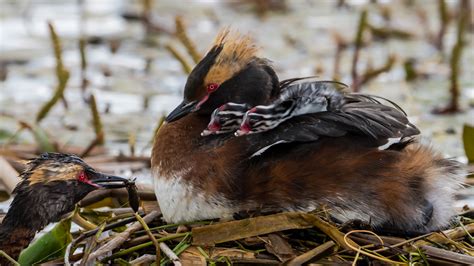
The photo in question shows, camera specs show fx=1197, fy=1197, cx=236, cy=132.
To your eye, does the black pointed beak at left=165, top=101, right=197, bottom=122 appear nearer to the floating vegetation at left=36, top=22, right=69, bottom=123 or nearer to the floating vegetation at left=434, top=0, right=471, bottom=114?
the floating vegetation at left=36, top=22, right=69, bottom=123

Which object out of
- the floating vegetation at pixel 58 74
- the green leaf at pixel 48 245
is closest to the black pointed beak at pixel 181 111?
the green leaf at pixel 48 245

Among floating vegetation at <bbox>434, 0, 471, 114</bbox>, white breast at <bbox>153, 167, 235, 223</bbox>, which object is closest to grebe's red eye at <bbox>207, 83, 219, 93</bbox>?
white breast at <bbox>153, 167, 235, 223</bbox>

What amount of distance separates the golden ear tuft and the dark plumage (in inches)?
27.4

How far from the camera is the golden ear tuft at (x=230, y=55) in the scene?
5.75m

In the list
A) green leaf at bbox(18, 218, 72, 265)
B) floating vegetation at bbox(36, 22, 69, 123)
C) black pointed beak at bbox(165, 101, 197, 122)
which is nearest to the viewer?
green leaf at bbox(18, 218, 72, 265)

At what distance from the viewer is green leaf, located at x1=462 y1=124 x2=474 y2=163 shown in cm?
654

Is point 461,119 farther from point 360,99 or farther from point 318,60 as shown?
point 360,99

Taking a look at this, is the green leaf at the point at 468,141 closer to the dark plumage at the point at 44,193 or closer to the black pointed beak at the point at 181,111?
the black pointed beak at the point at 181,111

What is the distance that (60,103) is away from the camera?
29.3 ft

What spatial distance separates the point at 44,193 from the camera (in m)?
5.45

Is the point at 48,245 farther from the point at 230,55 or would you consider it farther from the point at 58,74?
the point at 58,74

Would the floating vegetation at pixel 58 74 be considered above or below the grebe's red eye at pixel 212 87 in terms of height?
below

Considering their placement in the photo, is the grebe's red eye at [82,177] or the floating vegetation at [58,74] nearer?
the grebe's red eye at [82,177]

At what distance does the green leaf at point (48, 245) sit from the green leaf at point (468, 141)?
243 centimetres
